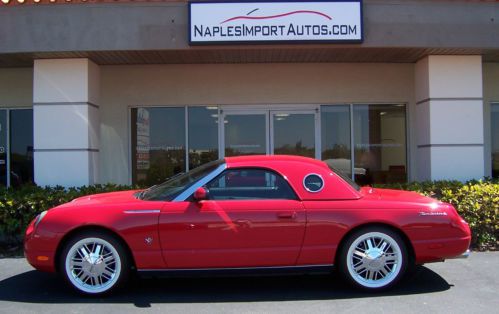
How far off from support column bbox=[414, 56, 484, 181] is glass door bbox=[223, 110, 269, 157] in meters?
3.31

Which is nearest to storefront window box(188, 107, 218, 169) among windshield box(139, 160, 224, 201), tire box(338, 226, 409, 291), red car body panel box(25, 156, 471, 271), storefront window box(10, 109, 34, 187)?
storefront window box(10, 109, 34, 187)

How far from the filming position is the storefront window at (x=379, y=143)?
10812 mm

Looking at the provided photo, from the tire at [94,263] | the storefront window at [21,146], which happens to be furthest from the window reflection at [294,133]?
the tire at [94,263]

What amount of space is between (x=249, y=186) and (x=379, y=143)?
5.93 metres

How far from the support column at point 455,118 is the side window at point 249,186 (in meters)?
4.76

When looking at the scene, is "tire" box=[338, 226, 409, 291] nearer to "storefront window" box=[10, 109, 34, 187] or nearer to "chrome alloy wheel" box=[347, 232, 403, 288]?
"chrome alloy wheel" box=[347, 232, 403, 288]

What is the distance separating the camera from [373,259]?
5383 millimetres

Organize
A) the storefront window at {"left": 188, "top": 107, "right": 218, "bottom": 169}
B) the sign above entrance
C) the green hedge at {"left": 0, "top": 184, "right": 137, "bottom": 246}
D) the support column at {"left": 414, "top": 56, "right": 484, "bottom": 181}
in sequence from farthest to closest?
the storefront window at {"left": 188, "top": 107, "right": 218, "bottom": 169}, the support column at {"left": 414, "top": 56, "right": 484, "bottom": 181}, the sign above entrance, the green hedge at {"left": 0, "top": 184, "right": 137, "bottom": 246}

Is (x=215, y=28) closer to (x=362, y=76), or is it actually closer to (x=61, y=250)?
(x=362, y=76)

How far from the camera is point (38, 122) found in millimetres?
9125

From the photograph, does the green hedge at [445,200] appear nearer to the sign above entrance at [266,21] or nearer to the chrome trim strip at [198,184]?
the sign above entrance at [266,21]

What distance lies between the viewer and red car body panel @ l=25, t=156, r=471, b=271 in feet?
17.4

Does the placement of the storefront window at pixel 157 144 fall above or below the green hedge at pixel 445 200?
above

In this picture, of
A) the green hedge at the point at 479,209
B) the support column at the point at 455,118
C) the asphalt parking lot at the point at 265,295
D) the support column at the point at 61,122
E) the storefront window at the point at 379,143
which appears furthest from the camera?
the storefront window at the point at 379,143
